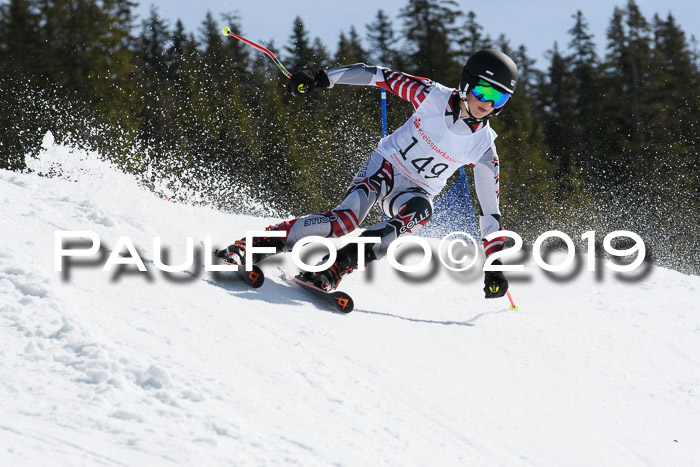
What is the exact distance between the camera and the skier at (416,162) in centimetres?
432

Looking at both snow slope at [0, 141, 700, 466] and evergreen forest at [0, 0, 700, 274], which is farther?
evergreen forest at [0, 0, 700, 274]

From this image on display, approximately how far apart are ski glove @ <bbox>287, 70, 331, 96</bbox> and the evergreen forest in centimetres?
1782

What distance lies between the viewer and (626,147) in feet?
99.4

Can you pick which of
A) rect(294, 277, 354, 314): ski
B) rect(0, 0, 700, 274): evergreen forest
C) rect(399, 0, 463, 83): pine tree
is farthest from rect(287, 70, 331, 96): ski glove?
rect(399, 0, 463, 83): pine tree

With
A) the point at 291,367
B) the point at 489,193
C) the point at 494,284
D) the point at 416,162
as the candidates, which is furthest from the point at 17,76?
the point at 291,367

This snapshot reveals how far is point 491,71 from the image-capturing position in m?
4.29

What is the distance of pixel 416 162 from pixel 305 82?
0.95m

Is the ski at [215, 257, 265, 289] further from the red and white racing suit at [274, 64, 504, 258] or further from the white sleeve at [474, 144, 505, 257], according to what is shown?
the white sleeve at [474, 144, 505, 257]

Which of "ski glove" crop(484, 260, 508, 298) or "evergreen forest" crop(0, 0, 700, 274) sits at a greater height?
"evergreen forest" crop(0, 0, 700, 274)

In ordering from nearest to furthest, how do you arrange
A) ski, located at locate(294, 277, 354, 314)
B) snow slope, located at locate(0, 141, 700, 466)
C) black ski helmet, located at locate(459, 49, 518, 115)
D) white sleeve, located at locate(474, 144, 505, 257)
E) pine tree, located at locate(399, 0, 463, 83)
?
snow slope, located at locate(0, 141, 700, 466)
ski, located at locate(294, 277, 354, 314)
black ski helmet, located at locate(459, 49, 518, 115)
white sleeve, located at locate(474, 144, 505, 257)
pine tree, located at locate(399, 0, 463, 83)

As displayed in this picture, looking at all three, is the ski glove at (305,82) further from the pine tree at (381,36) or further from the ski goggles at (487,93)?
the pine tree at (381,36)

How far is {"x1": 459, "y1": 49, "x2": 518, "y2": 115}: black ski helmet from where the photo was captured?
4.29 metres

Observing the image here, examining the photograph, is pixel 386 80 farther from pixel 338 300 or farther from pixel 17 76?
pixel 17 76

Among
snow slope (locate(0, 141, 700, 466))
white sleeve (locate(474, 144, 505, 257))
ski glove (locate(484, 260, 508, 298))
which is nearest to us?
snow slope (locate(0, 141, 700, 466))
